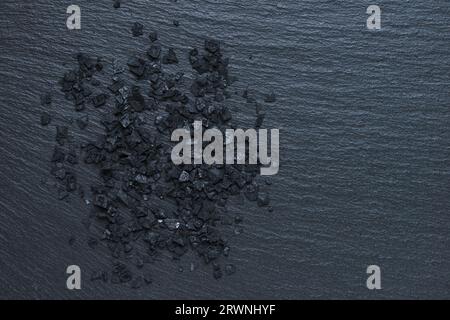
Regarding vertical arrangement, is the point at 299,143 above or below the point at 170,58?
below

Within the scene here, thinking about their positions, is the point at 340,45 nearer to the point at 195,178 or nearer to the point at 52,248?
the point at 195,178

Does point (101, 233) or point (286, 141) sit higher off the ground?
point (286, 141)

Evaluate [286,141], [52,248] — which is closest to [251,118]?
[286,141]

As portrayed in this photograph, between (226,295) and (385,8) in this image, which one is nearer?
(226,295)

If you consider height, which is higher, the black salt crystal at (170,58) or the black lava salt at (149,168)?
the black salt crystal at (170,58)

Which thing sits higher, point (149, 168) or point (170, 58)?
point (170, 58)

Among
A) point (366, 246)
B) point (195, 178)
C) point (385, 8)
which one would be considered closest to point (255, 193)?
point (195, 178)

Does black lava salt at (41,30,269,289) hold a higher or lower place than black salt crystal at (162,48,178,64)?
lower

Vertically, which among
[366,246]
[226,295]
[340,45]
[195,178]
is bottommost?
[226,295]
